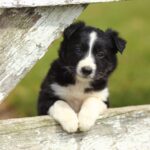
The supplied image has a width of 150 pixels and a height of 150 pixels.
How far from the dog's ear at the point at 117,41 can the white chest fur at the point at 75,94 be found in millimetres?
334

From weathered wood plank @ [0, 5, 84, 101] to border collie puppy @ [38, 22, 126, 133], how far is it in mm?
1223

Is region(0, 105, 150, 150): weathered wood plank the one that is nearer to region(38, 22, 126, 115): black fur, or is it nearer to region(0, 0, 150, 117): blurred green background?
region(38, 22, 126, 115): black fur

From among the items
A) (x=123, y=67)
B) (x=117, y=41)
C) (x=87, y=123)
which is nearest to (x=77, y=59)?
(x=117, y=41)

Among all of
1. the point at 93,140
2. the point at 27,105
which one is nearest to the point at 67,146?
the point at 93,140

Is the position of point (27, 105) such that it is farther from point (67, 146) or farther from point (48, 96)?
point (67, 146)

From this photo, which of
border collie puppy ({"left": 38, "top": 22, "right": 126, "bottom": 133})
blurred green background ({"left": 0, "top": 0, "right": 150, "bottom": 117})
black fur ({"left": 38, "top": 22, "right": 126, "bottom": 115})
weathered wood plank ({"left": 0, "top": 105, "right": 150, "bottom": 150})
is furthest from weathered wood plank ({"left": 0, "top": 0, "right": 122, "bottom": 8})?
blurred green background ({"left": 0, "top": 0, "right": 150, "bottom": 117})

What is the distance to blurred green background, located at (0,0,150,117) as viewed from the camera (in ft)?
34.9

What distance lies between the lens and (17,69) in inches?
151

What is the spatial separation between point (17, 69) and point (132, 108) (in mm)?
699

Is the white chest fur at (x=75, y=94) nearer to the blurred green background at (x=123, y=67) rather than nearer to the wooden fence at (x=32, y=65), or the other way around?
the wooden fence at (x=32, y=65)

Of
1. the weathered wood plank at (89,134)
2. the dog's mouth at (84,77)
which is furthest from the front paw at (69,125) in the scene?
the dog's mouth at (84,77)

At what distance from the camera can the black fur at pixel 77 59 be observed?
5.34 metres

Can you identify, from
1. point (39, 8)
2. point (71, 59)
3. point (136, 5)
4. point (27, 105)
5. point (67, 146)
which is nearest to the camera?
point (39, 8)

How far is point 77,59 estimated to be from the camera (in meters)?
5.31
